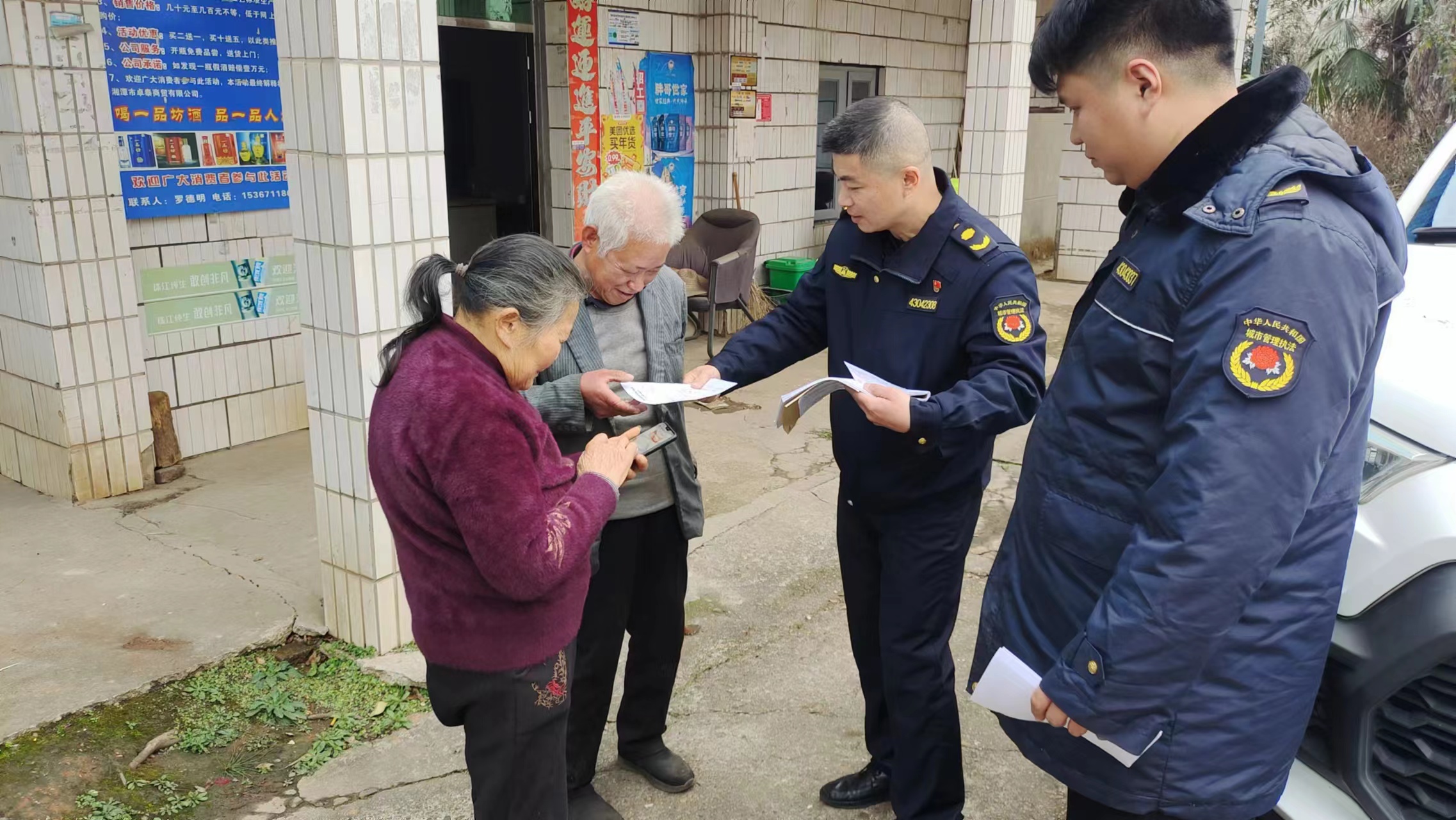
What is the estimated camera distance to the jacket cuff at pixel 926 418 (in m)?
2.34

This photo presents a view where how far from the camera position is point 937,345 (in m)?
2.55

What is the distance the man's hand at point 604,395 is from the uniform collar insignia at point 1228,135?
1.28 metres

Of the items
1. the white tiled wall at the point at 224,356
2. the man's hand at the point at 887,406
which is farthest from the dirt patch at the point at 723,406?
the man's hand at the point at 887,406

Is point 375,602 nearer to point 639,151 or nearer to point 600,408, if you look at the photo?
point 600,408

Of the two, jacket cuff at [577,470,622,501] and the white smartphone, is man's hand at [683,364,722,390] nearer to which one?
the white smartphone

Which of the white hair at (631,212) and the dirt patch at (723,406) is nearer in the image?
the white hair at (631,212)

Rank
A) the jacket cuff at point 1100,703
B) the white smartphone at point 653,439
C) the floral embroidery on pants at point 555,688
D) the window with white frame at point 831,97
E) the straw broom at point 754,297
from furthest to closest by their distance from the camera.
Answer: the window with white frame at point 831,97 → the straw broom at point 754,297 → the white smartphone at point 653,439 → the floral embroidery on pants at point 555,688 → the jacket cuff at point 1100,703

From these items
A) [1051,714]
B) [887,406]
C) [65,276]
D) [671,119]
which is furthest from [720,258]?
[1051,714]

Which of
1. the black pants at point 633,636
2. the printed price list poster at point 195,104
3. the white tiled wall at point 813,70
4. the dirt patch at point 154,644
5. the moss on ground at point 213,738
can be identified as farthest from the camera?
the white tiled wall at point 813,70

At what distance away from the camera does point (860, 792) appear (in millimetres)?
2910

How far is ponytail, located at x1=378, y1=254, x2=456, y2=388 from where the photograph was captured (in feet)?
6.28

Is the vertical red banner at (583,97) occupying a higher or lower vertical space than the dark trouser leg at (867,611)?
higher

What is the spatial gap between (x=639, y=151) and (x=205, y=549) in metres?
4.29

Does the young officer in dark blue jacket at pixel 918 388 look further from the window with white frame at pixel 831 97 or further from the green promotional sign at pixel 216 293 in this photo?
the window with white frame at pixel 831 97
